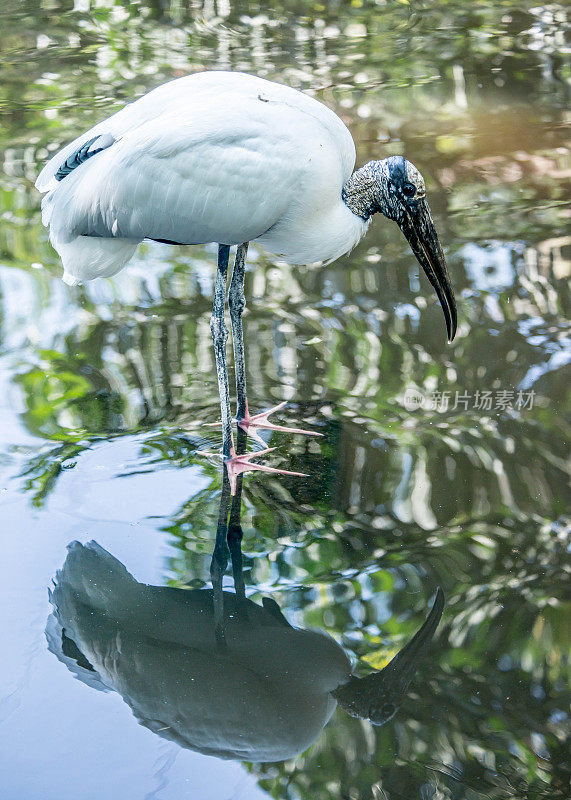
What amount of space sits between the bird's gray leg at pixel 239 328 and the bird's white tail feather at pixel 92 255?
439 millimetres

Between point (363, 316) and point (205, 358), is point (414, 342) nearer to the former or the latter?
point (363, 316)

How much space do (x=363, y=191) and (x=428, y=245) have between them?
1.09 ft

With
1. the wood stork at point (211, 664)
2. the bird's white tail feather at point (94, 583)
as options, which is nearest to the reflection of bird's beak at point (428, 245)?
the wood stork at point (211, 664)

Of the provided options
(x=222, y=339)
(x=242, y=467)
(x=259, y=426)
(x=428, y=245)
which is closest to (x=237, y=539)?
(x=242, y=467)

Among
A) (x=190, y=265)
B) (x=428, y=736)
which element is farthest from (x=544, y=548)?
(x=190, y=265)

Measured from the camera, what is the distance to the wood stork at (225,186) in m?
3.52

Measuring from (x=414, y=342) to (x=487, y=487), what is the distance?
114 cm

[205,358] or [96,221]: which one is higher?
[96,221]

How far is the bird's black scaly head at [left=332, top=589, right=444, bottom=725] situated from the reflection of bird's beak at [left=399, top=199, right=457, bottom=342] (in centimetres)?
148

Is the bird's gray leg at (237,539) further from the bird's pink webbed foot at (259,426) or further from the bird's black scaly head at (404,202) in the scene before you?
the bird's black scaly head at (404,202)

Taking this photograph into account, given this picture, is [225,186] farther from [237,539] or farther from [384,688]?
[384,688]

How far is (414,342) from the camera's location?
15.2 feet

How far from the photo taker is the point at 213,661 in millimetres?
2900

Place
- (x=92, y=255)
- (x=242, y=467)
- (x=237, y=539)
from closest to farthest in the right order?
(x=237, y=539), (x=242, y=467), (x=92, y=255)
